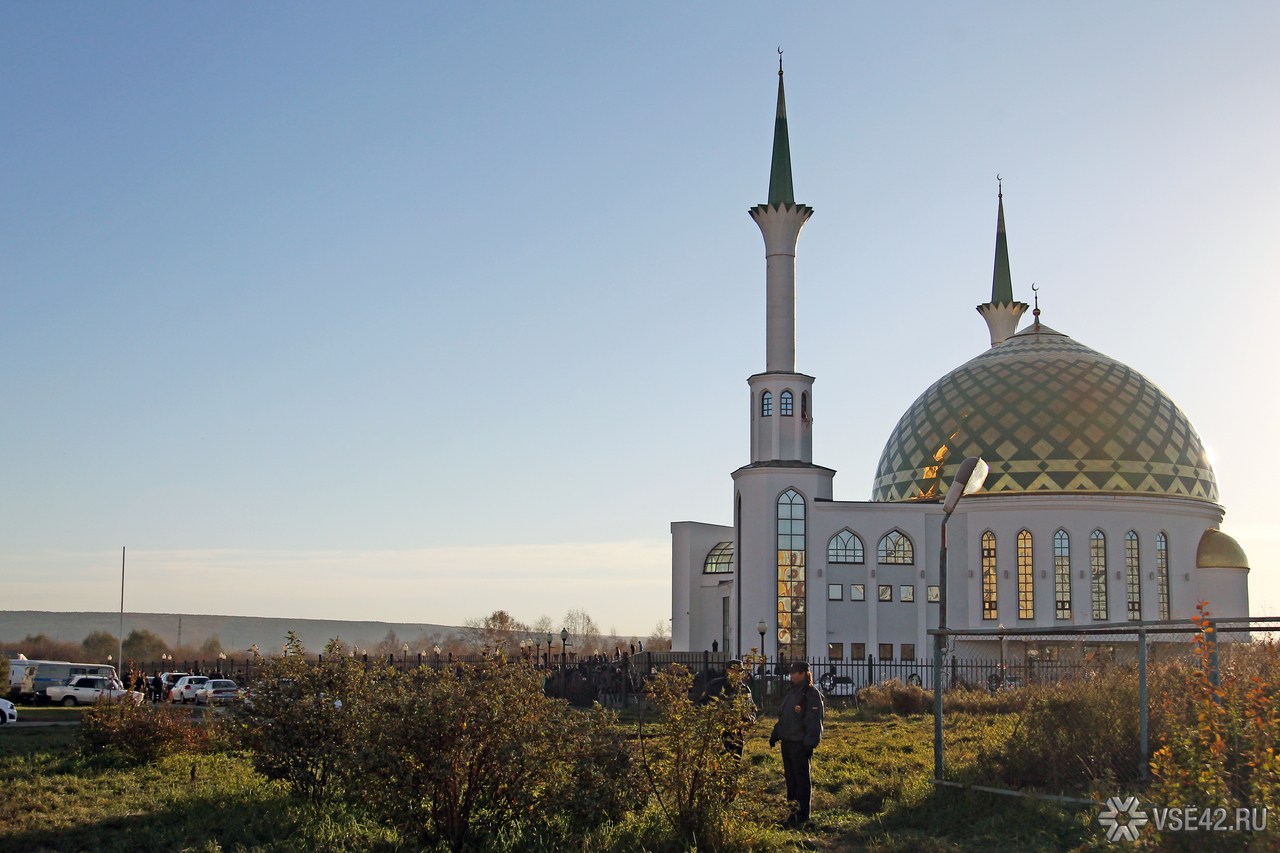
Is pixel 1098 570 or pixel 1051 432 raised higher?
pixel 1051 432

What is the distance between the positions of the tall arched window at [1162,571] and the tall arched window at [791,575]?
12.3 metres

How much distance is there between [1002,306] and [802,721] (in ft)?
141

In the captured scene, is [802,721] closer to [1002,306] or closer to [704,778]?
[704,778]

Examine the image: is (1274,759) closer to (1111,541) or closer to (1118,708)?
(1118,708)

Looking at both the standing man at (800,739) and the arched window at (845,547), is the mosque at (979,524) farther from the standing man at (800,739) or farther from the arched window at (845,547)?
the standing man at (800,739)

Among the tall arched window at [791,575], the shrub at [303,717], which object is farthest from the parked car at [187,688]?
the shrub at [303,717]

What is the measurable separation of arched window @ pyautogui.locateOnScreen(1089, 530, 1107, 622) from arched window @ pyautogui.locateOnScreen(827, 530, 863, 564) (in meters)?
7.68

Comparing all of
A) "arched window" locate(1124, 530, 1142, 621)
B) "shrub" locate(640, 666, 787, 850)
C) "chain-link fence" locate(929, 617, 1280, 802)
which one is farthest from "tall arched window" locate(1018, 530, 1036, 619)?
"shrub" locate(640, 666, 787, 850)

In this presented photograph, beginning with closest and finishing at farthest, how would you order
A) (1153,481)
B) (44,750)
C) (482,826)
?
(482,826) → (44,750) → (1153,481)

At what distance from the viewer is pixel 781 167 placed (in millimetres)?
38625

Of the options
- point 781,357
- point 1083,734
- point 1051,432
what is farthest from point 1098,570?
point 1083,734

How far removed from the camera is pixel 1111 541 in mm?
38250

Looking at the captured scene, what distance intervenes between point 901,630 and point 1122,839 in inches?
1168

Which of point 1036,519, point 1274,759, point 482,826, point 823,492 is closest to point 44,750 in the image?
point 482,826
